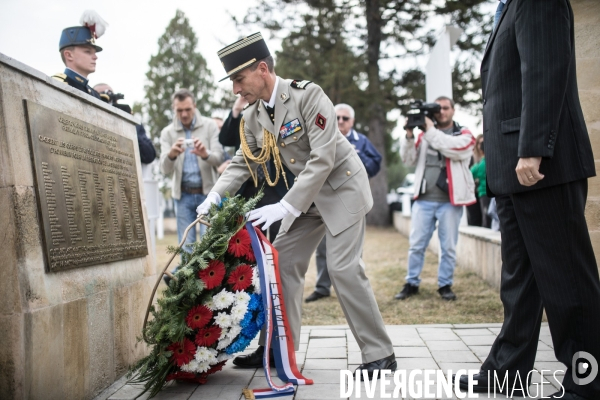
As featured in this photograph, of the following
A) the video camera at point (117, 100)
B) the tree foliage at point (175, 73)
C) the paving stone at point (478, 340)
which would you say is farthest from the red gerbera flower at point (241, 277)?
the tree foliage at point (175, 73)

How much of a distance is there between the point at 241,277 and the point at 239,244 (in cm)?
19

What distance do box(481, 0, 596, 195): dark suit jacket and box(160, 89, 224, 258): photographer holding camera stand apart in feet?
12.5

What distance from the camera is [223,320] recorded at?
3.16 metres

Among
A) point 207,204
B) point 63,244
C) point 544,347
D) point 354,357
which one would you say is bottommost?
point 544,347

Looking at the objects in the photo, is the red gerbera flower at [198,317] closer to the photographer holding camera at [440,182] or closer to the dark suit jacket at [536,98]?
the dark suit jacket at [536,98]

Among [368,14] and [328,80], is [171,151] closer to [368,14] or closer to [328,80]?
[328,80]

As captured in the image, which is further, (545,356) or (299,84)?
(545,356)

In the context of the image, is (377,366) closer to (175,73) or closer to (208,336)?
(208,336)

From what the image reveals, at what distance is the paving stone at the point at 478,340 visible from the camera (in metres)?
4.04

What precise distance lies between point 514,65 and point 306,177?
1231 mm

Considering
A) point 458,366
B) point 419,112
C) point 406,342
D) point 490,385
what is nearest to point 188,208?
point 419,112

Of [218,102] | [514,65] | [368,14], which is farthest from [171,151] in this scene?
[218,102]

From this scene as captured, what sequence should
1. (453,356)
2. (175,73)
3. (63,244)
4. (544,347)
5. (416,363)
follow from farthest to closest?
(175,73) < (544,347) < (453,356) < (416,363) < (63,244)

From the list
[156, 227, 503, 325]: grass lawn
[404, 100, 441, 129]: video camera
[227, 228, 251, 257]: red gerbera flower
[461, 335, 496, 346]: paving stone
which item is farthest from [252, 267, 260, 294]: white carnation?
[404, 100, 441, 129]: video camera
